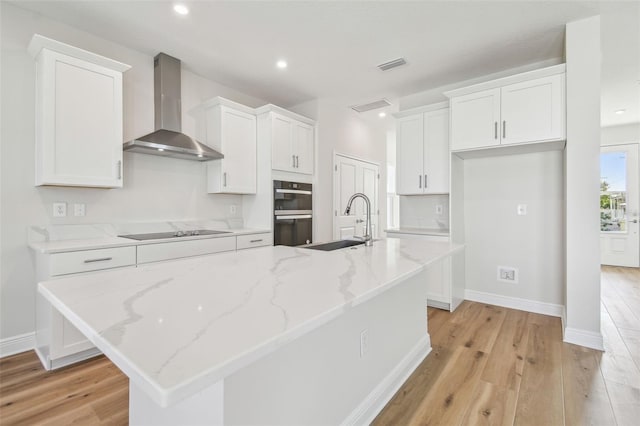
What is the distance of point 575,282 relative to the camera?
2.54m

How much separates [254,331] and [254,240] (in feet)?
9.28

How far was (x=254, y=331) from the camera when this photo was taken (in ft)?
2.25

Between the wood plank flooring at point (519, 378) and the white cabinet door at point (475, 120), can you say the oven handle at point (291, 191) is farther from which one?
the wood plank flooring at point (519, 378)

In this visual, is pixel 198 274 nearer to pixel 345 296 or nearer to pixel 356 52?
pixel 345 296

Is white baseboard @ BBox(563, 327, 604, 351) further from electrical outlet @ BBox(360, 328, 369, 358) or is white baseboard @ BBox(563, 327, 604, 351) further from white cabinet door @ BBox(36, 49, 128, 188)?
white cabinet door @ BBox(36, 49, 128, 188)

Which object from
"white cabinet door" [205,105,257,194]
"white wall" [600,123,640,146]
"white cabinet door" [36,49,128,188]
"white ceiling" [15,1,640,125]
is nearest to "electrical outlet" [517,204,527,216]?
"white ceiling" [15,1,640,125]

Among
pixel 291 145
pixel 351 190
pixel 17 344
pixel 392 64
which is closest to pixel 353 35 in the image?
pixel 392 64

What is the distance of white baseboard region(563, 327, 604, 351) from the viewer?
7.93 feet

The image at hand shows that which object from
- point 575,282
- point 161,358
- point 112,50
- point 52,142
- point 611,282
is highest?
point 112,50

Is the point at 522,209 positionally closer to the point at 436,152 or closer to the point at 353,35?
the point at 436,152

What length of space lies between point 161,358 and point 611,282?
235 inches

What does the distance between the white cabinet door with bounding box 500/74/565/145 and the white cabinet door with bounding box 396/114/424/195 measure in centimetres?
92

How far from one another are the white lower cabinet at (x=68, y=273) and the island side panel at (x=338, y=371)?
6.06 ft

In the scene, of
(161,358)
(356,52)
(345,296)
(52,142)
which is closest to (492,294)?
(356,52)
